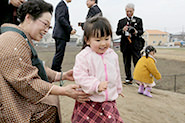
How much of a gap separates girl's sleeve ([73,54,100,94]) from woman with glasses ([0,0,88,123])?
6 cm

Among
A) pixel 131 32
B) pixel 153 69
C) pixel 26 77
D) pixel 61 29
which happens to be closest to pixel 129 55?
pixel 131 32

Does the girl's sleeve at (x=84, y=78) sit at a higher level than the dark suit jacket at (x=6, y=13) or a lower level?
lower

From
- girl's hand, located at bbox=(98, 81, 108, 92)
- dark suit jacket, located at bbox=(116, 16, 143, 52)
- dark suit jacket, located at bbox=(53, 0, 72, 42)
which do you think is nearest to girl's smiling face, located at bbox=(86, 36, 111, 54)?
girl's hand, located at bbox=(98, 81, 108, 92)

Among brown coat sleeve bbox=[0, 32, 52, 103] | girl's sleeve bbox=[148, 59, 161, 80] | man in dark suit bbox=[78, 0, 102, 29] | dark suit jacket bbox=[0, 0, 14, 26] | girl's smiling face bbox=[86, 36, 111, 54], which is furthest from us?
girl's sleeve bbox=[148, 59, 161, 80]

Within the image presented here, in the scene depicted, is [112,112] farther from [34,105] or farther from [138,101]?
[138,101]

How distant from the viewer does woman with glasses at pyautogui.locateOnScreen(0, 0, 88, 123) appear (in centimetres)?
114

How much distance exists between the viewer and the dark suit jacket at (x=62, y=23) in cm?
314

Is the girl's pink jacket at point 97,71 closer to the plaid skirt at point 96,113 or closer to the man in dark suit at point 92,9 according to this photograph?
the plaid skirt at point 96,113

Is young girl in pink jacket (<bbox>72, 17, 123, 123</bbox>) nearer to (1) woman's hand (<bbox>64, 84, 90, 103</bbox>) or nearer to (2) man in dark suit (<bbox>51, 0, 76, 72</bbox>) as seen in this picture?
(1) woman's hand (<bbox>64, 84, 90, 103</bbox>)

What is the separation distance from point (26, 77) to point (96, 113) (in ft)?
2.12

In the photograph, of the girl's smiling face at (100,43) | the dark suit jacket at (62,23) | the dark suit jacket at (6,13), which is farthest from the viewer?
the dark suit jacket at (62,23)

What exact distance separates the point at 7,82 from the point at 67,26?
2.13 metres

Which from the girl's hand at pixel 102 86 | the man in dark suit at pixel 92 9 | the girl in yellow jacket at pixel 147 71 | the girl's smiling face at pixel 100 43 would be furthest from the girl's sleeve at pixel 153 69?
the girl's hand at pixel 102 86

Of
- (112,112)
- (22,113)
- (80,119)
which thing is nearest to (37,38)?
(22,113)
